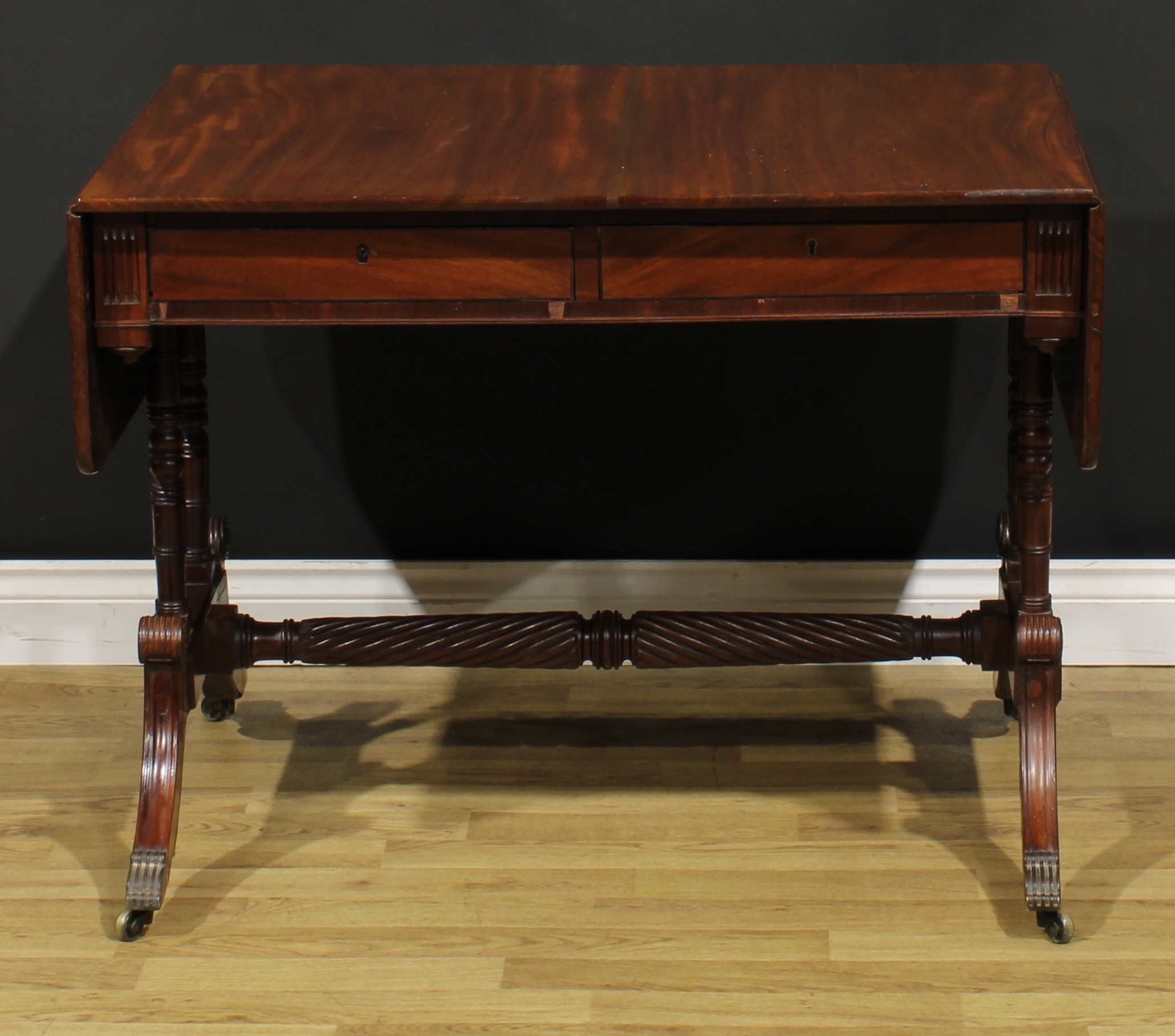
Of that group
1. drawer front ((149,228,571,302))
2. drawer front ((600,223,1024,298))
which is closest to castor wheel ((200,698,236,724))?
drawer front ((149,228,571,302))

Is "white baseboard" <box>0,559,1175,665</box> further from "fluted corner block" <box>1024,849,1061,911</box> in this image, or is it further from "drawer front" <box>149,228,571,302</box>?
"drawer front" <box>149,228,571,302</box>

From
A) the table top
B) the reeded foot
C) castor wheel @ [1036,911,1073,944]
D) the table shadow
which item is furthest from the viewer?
the reeded foot

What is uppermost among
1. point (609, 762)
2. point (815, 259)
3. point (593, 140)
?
point (593, 140)

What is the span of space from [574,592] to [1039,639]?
96cm

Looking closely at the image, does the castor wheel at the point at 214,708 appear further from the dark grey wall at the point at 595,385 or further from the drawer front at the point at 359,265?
the drawer front at the point at 359,265

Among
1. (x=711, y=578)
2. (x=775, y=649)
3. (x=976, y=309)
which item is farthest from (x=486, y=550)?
(x=976, y=309)

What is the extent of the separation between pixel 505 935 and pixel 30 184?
5.10 ft

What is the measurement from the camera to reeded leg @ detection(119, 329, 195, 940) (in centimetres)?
188

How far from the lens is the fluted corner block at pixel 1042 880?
5.82 feet

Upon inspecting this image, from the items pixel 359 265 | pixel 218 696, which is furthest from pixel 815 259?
pixel 218 696

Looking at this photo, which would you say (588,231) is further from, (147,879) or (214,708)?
(214,708)

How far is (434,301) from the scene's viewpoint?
5.60ft

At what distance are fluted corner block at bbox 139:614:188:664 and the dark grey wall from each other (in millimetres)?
710

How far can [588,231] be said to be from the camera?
168cm
